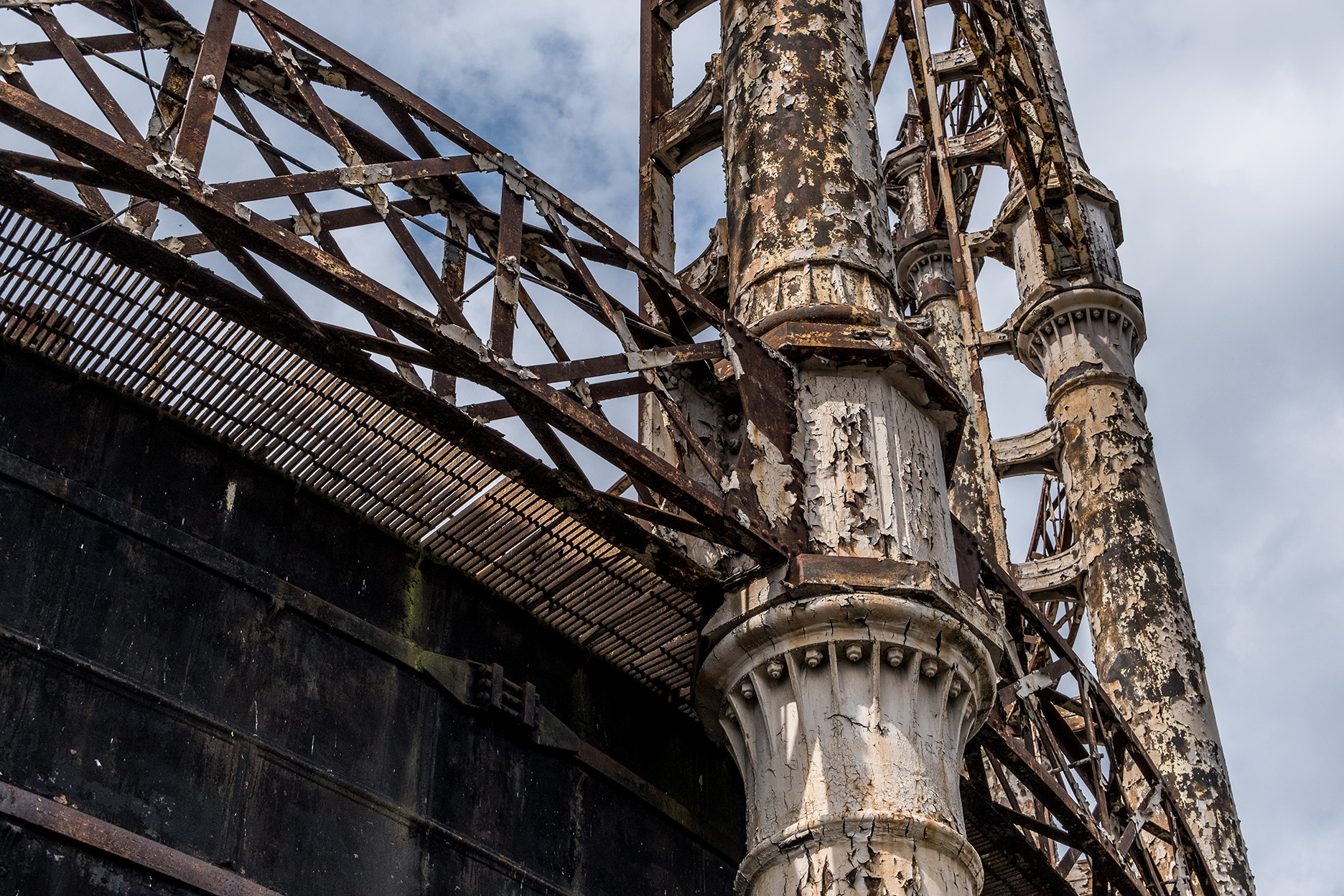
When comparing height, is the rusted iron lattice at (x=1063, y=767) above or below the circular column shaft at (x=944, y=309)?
below

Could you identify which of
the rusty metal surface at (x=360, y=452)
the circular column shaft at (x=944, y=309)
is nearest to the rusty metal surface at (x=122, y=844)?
the rusty metal surface at (x=360, y=452)

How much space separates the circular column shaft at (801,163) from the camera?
858 centimetres

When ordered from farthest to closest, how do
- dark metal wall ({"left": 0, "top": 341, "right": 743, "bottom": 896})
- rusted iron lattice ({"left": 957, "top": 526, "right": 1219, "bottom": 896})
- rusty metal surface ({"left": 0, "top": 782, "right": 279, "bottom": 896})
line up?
rusted iron lattice ({"left": 957, "top": 526, "right": 1219, "bottom": 896}), dark metal wall ({"left": 0, "top": 341, "right": 743, "bottom": 896}), rusty metal surface ({"left": 0, "top": 782, "right": 279, "bottom": 896})

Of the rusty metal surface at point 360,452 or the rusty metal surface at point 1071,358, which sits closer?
the rusty metal surface at point 360,452

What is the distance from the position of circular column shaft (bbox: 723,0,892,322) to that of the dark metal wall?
235 cm

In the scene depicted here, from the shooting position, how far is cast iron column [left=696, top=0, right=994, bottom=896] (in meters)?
6.88

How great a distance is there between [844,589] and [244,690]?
8.68 feet

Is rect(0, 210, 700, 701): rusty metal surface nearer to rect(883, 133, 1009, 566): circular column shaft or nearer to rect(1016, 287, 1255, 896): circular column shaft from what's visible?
rect(883, 133, 1009, 566): circular column shaft

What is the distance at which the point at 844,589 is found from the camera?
7285 mm

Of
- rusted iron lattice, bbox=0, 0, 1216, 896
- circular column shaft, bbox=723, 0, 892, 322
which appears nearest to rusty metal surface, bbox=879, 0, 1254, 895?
circular column shaft, bbox=723, 0, 892, 322

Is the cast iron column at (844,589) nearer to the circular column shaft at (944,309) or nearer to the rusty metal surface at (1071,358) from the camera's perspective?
the circular column shaft at (944,309)

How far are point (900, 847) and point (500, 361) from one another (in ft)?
8.58

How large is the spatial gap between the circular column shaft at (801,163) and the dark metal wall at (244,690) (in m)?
2.35

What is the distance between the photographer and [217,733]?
22.0ft
